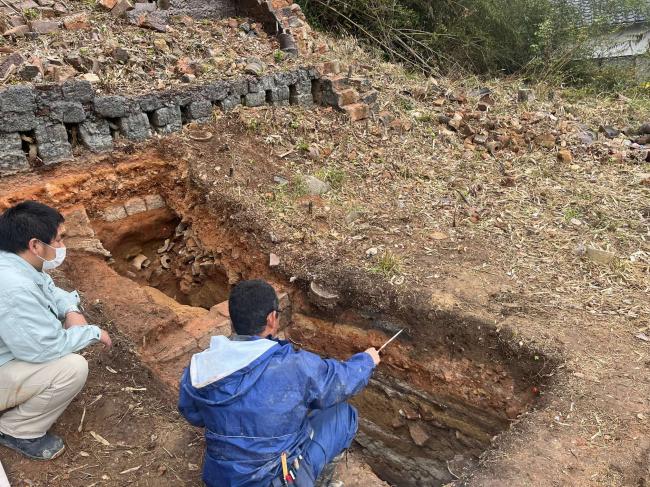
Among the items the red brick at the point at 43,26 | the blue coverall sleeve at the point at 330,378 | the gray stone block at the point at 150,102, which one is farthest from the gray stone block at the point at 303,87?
the blue coverall sleeve at the point at 330,378

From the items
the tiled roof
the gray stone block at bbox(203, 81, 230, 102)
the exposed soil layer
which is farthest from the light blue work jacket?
the tiled roof

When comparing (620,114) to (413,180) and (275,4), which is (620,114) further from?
(275,4)

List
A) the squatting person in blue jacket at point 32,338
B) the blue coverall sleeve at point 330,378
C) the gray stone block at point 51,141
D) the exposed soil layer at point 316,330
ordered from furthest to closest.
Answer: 1. the gray stone block at point 51,141
2. the exposed soil layer at point 316,330
3. the squatting person in blue jacket at point 32,338
4. the blue coverall sleeve at point 330,378

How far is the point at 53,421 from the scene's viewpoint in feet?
10.1

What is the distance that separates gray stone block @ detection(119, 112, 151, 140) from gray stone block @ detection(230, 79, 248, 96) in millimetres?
1136

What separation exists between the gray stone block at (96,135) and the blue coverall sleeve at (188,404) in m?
3.67

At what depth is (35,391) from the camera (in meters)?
2.81

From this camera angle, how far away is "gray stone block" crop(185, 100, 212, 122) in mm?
6027

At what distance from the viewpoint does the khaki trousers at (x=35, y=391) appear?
2752mm

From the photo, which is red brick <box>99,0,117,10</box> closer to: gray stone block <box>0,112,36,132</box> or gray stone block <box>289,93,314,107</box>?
gray stone block <box>289,93,314,107</box>

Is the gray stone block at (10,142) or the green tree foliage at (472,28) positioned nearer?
the gray stone block at (10,142)

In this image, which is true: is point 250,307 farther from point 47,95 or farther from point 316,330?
point 47,95

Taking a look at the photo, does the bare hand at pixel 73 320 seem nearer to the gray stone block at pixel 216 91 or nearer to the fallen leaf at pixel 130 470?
the fallen leaf at pixel 130 470

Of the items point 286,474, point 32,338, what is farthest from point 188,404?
point 32,338
